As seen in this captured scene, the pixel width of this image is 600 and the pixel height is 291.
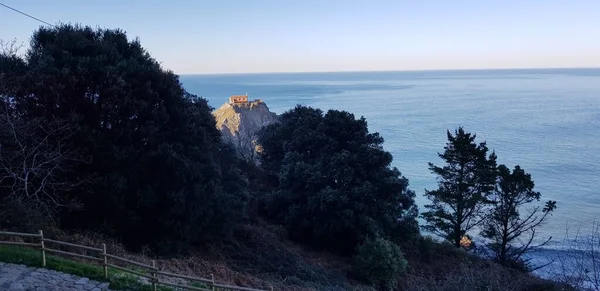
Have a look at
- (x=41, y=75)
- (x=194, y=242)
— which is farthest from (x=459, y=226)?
(x=41, y=75)

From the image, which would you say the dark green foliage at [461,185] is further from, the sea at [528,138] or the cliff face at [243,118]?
the cliff face at [243,118]

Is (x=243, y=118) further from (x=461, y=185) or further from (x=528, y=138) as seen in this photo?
(x=461, y=185)

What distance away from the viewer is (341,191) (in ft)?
72.4

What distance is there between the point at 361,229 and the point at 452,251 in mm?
5924

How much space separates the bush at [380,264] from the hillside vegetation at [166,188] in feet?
0.15

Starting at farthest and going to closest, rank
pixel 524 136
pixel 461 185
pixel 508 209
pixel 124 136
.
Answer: pixel 524 136
pixel 461 185
pixel 508 209
pixel 124 136

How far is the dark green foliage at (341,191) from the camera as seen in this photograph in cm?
2162

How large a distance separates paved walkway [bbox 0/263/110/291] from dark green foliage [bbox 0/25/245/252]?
5151mm

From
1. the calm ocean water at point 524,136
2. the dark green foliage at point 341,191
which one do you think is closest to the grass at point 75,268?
the dark green foliage at point 341,191

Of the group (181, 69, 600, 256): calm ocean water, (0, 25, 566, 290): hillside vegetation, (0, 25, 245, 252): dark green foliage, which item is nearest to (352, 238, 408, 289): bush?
(0, 25, 566, 290): hillside vegetation

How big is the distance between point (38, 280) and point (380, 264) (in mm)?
12118

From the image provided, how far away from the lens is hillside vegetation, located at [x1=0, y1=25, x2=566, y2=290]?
45.3 feet

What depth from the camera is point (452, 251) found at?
24109 millimetres

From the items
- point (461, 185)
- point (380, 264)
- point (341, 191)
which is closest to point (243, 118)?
point (461, 185)
